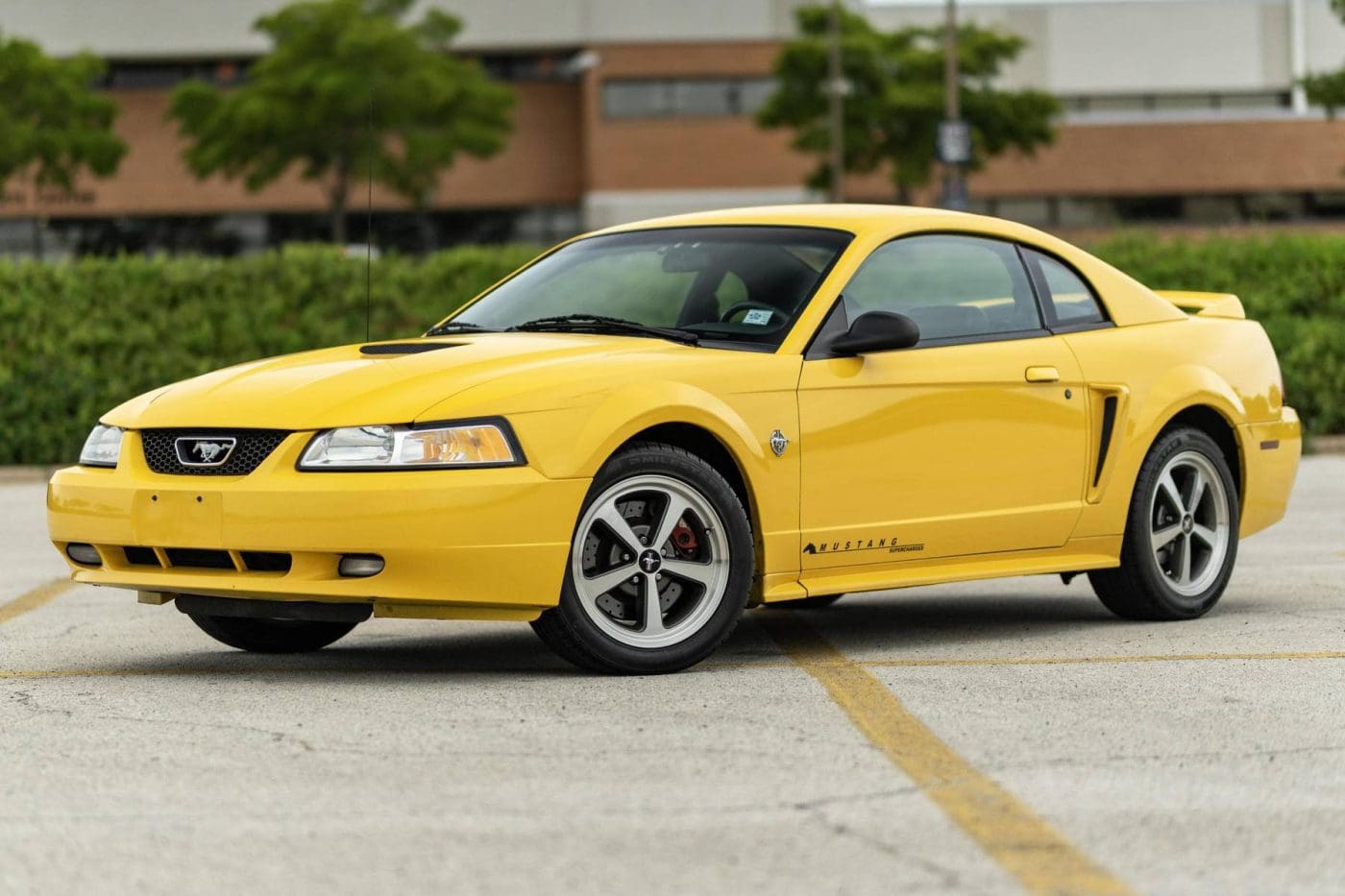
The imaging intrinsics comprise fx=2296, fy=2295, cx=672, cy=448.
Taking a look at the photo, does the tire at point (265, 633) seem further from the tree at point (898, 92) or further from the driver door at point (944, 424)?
the tree at point (898, 92)

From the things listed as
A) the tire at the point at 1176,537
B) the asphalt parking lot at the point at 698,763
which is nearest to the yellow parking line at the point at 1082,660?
the asphalt parking lot at the point at 698,763

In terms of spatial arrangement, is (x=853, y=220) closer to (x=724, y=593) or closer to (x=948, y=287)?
(x=948, y=287)

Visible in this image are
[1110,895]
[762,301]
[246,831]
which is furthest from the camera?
[762,301]

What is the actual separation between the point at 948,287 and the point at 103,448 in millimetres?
2938

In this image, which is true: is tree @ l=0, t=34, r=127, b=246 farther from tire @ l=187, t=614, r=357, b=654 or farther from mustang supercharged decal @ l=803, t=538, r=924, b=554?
mustang supercharged decal @ l=803, t=538, r=924, b=554

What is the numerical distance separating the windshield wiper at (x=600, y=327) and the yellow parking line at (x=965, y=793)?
1.14 m

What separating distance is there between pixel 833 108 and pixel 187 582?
164 ft

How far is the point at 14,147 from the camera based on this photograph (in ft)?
190

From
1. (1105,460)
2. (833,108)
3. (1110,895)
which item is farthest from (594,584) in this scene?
(833,108)

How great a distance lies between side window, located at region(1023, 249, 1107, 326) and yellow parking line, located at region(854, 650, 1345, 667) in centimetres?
147

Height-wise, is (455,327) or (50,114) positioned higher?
(50,114)

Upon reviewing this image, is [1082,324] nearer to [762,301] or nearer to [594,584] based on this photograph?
[762,301]

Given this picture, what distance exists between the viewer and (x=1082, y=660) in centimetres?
750

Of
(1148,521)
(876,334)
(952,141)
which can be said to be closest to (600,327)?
(876,334)
